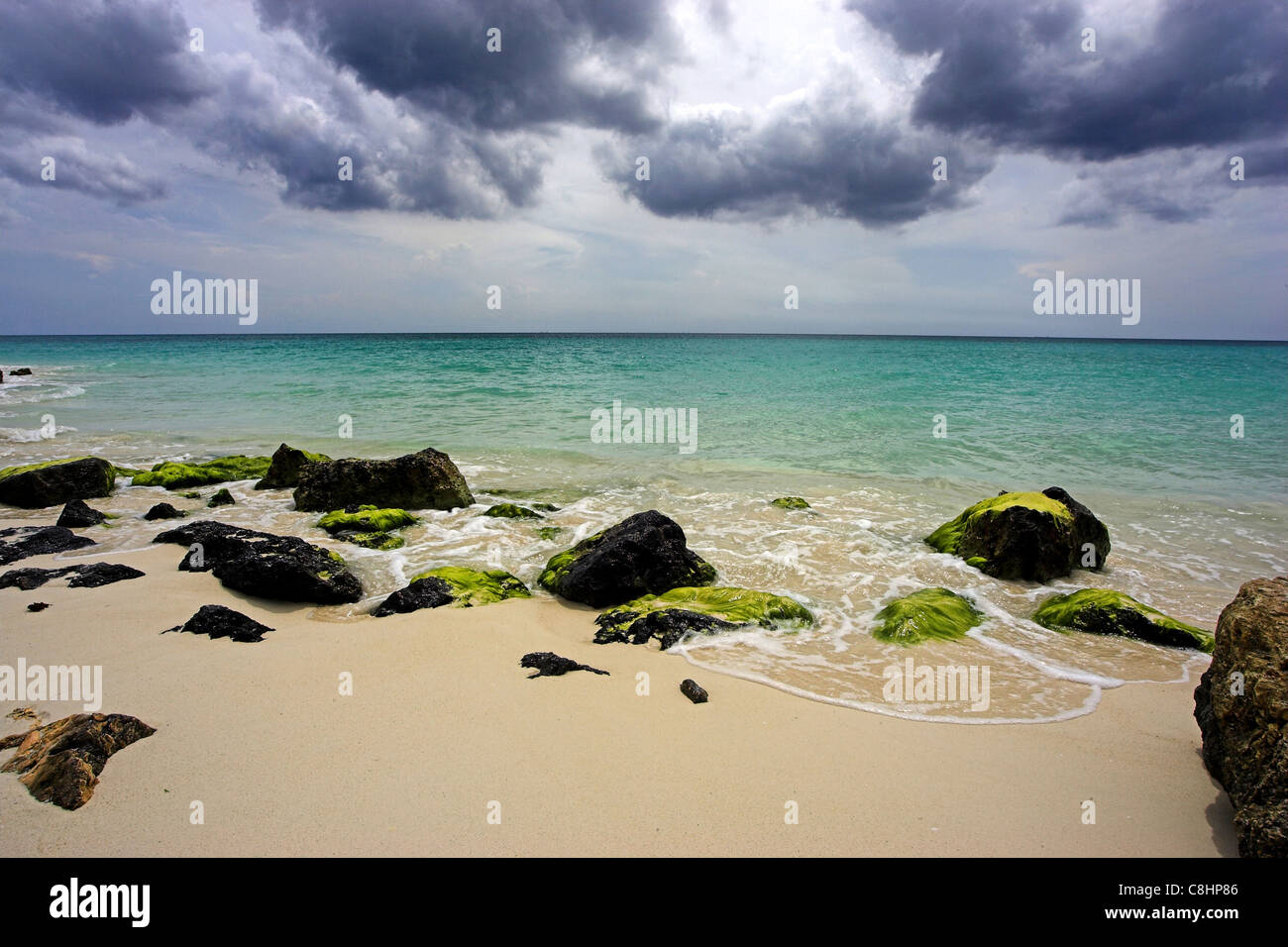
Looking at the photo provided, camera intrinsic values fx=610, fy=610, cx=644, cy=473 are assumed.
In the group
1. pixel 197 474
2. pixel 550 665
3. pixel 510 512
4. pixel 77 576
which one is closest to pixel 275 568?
pixel 77 576

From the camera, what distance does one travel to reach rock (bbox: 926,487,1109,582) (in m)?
7.90

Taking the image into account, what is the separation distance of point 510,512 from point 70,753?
7.18 m

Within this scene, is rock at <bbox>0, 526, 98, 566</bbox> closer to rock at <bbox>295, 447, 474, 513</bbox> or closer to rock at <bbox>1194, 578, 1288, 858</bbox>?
rock at <bbox>295, 447, 474, 513</bbox>

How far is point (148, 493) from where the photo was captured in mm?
11516

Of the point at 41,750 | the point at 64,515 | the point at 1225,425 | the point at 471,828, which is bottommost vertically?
the point at 471,828

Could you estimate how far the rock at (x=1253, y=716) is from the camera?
9.97 feet

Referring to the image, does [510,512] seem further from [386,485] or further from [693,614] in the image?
[693,614]

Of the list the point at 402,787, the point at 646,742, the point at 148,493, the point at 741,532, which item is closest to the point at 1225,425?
the point at 741,532

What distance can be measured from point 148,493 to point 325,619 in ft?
26.9

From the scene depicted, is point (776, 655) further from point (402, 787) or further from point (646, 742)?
point (402, 787)

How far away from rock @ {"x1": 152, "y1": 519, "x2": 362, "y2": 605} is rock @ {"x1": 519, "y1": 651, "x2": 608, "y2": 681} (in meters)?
2.75

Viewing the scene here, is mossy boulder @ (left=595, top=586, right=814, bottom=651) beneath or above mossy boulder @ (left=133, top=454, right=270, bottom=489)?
beneath

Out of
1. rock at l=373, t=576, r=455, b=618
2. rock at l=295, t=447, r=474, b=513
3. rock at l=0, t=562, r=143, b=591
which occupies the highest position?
rock at l=295, t=447, r=474, b=513

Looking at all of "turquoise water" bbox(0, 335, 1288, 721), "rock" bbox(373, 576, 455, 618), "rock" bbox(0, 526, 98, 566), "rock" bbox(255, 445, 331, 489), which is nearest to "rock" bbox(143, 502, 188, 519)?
"turquoise water" bbox(0, 335, 1288, 721)
